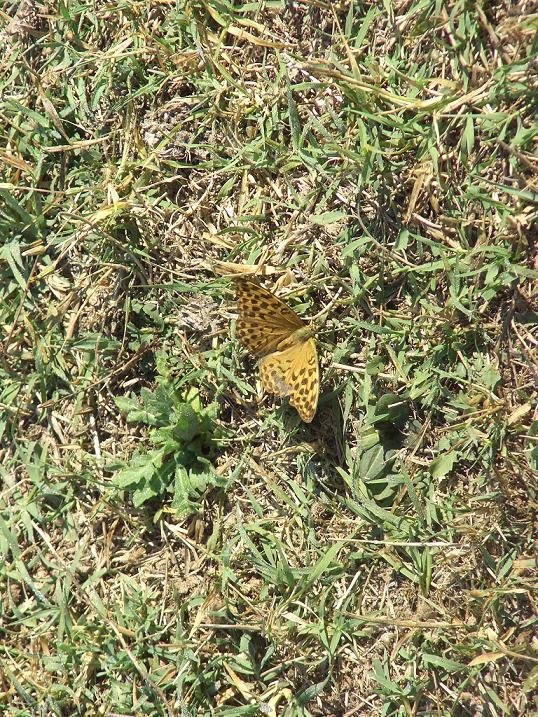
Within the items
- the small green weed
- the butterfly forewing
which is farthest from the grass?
the butterfly forewing

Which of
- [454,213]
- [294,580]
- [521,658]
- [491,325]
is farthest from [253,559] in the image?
[454,213]

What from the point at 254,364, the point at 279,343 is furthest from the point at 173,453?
the point at 279,343

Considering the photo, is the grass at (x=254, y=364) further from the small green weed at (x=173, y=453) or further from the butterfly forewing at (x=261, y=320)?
the butterfly forewing at (x=261, y=320)

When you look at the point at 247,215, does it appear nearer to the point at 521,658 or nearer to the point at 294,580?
the point at 294,580

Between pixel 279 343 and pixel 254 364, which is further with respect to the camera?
pixel 254 364

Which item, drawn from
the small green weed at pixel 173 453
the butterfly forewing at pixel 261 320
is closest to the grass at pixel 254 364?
the small green weed at pixel 173 453

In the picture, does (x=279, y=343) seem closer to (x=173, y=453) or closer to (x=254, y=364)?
(x=254, y=364)
